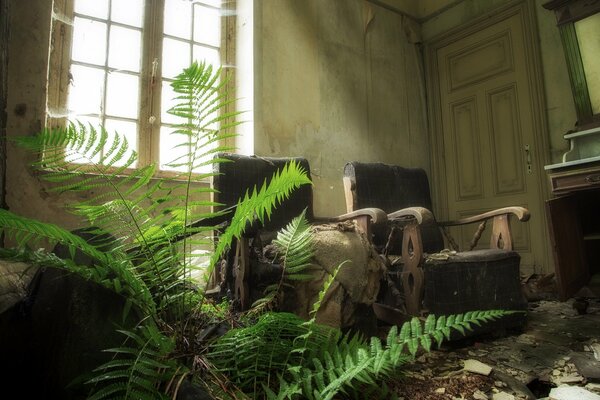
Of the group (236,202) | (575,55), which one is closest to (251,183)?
(236,202)

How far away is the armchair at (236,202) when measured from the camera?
1.68 meters

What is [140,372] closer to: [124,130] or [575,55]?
[124,130]

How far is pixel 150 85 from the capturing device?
9.16 feet

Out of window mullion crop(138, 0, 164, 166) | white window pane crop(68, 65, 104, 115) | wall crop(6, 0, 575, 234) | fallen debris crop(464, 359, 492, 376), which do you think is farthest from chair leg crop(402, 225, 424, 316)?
white window pane crop(68, 65, 104, 115)

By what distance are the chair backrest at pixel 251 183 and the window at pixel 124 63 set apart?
0.68m

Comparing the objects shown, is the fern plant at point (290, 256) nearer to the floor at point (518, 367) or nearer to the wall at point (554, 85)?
the floor at point (518, 367)

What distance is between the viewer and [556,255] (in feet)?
8.24

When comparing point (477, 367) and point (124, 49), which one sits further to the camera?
point (124, 49)

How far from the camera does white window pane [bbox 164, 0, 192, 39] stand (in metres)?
2.95

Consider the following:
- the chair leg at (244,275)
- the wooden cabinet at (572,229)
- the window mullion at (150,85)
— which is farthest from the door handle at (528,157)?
the window mullion at (150,85)

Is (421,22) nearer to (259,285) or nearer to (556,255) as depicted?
(556,255)

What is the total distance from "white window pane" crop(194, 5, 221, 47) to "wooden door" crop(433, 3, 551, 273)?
2.36m

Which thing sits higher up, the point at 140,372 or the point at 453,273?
the point at 453,273

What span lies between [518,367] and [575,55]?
2560mm
